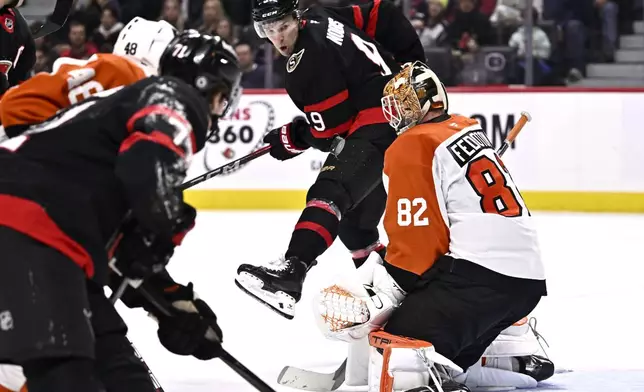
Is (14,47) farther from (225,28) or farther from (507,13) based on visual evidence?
(507,13)

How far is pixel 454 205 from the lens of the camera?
308 centimetres

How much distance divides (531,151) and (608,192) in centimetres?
59

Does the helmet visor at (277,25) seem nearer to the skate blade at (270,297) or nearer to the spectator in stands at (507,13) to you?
the skate blade at (270,297)

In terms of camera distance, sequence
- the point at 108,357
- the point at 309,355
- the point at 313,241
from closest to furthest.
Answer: the point at 108,357
the point at 313,241
the point at 309,355

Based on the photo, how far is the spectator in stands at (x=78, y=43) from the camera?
8719 mm

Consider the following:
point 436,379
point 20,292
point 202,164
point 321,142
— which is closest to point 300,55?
point 321,142

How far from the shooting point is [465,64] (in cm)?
827

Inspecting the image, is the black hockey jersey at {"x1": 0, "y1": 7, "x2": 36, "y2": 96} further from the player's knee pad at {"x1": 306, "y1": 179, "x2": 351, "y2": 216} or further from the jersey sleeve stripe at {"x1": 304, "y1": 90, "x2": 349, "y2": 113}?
the player's knee pad at {"x1": 306, "y1": 179, "x2": 351, "y2": 216}

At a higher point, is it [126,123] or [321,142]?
[126,123]

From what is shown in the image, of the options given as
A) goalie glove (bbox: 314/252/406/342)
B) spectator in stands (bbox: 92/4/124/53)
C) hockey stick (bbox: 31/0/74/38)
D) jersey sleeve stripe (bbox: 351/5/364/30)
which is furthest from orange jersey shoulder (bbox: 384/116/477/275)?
spectator in stands (bbox: 92/4/124/53)

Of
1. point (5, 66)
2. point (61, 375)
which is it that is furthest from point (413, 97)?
point (5, 66)

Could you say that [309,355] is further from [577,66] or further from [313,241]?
[577,66]

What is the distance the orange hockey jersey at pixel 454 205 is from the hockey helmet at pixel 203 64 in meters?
0.85

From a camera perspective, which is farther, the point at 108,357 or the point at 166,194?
the point at 108,357
